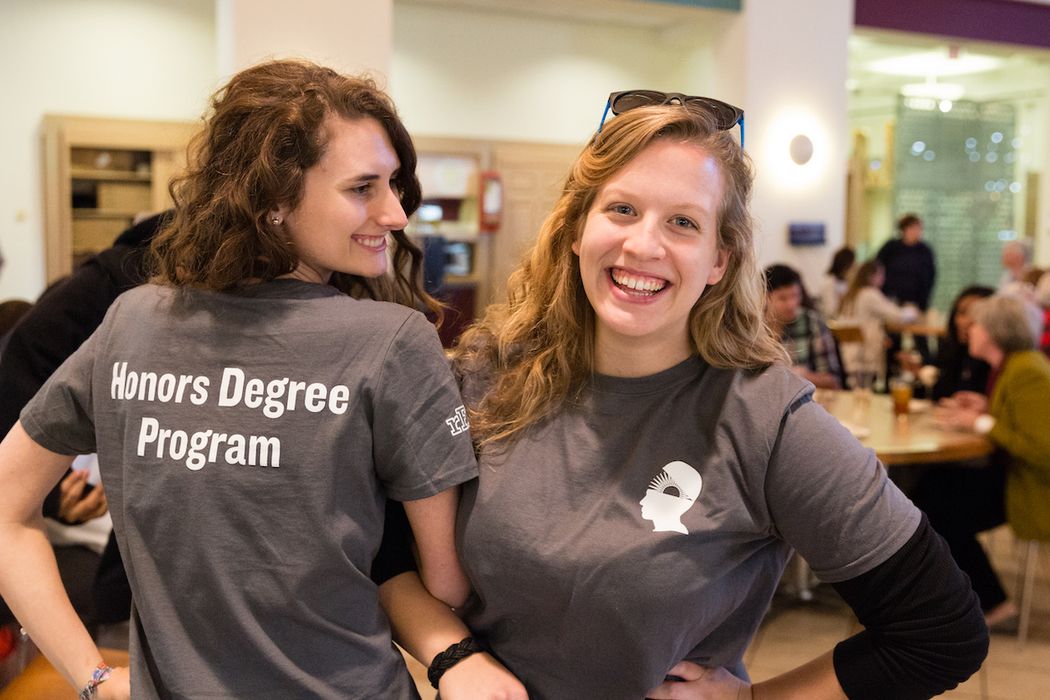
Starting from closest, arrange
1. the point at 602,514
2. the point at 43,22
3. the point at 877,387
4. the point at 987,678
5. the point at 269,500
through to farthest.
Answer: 1. the point at 269,500
2. the point at 602,514
3. the point at 987,678
4. the point at 43,22
5. the point at 877,387

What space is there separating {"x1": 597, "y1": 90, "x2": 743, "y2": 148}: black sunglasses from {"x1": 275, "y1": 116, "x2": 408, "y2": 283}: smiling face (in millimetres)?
340

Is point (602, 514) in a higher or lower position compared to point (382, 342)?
lower

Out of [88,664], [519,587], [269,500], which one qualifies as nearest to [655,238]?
[519,587]

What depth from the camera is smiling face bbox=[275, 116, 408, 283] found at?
1.43 m

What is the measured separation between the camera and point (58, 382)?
1.48 meters

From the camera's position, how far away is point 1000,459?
443cm

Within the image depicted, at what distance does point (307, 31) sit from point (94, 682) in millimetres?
6764

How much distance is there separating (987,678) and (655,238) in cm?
336

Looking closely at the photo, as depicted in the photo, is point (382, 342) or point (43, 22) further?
point (43, 22)

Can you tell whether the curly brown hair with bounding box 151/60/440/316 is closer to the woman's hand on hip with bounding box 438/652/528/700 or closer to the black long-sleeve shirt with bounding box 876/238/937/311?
the woman's hand on hip with bounding box 438/652/528/700

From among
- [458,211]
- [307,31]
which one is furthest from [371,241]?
[458,211]

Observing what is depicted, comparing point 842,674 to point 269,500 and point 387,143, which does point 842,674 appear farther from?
point 387,143

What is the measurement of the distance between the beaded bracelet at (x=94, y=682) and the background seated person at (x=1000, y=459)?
3762 mm

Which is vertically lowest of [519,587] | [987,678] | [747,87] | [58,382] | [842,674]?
[987,678]
